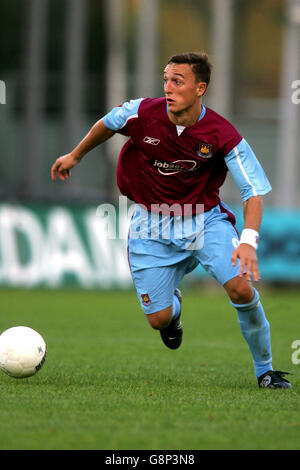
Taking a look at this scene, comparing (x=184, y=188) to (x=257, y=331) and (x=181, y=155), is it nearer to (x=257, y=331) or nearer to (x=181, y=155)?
(x=181, y=155)

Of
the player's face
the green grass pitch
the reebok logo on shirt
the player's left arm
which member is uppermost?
the player's face

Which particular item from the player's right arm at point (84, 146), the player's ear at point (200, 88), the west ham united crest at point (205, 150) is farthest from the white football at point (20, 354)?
the player's ear at point (200, 88)

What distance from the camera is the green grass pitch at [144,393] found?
429cm

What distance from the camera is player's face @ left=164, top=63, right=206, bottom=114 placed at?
19.2 feet

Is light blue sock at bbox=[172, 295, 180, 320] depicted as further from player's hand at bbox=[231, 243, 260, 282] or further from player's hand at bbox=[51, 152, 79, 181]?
player's hand at bbox=[231, 243, 260, 282]

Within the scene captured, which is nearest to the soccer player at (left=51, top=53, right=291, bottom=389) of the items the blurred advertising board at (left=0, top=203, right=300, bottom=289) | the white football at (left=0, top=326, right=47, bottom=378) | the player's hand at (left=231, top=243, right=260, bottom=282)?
the player's hand at (left=231, top=243, right=260, bottom=282)

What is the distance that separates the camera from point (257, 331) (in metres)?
5.93

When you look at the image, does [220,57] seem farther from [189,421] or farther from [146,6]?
[189,421]

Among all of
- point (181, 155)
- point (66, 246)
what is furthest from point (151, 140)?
point (66, 246)

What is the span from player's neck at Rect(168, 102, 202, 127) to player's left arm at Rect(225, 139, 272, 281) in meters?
0.35

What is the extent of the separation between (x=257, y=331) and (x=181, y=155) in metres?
Result: 1.22

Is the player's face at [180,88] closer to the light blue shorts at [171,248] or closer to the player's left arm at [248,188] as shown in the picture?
the player's left arm at [248,188]

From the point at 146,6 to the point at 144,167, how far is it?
547 inches
